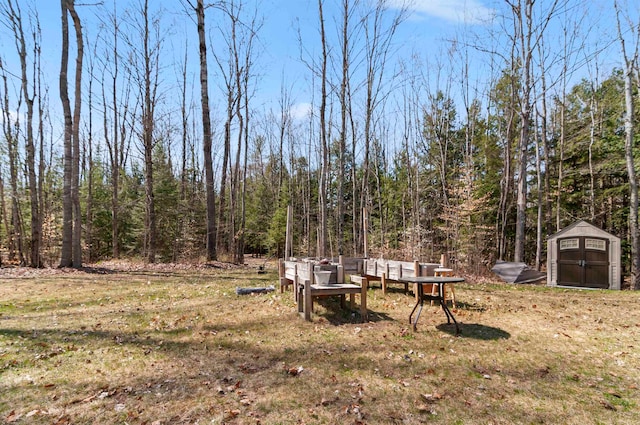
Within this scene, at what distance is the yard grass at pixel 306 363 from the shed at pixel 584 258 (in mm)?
4325

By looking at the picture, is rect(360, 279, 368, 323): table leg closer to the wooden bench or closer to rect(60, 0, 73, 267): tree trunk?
the wooden bench

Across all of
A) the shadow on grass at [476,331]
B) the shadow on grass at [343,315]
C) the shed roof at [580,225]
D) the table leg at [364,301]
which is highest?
the shed roof at [580,225]

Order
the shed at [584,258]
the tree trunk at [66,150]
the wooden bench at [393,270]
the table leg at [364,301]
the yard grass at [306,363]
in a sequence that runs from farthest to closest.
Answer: the tree trunk at [66,150] → the shed at [584,258] → the wooden bench at [393,270] → the table leg at [364,301] → the yard grass at [306,363]

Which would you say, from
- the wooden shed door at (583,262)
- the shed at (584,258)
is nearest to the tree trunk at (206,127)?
the shed at (584,258)

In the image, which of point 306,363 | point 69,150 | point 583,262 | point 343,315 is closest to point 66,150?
point 69,150

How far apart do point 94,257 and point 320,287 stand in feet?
56.7

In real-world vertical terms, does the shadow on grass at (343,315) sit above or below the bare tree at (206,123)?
below

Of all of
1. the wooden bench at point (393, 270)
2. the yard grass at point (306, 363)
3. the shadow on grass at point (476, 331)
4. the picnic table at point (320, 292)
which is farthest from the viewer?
the wooden bench at point (393, 270)

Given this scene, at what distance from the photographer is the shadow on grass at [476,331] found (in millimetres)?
4730

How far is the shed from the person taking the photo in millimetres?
10031

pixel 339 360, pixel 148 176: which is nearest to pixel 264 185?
pixel 148 176

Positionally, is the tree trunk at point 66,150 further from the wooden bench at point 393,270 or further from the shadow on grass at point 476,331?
the shadow on grass at point 476,331

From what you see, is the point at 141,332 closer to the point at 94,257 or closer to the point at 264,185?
the point at 94,257

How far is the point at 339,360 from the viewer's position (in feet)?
12.6
